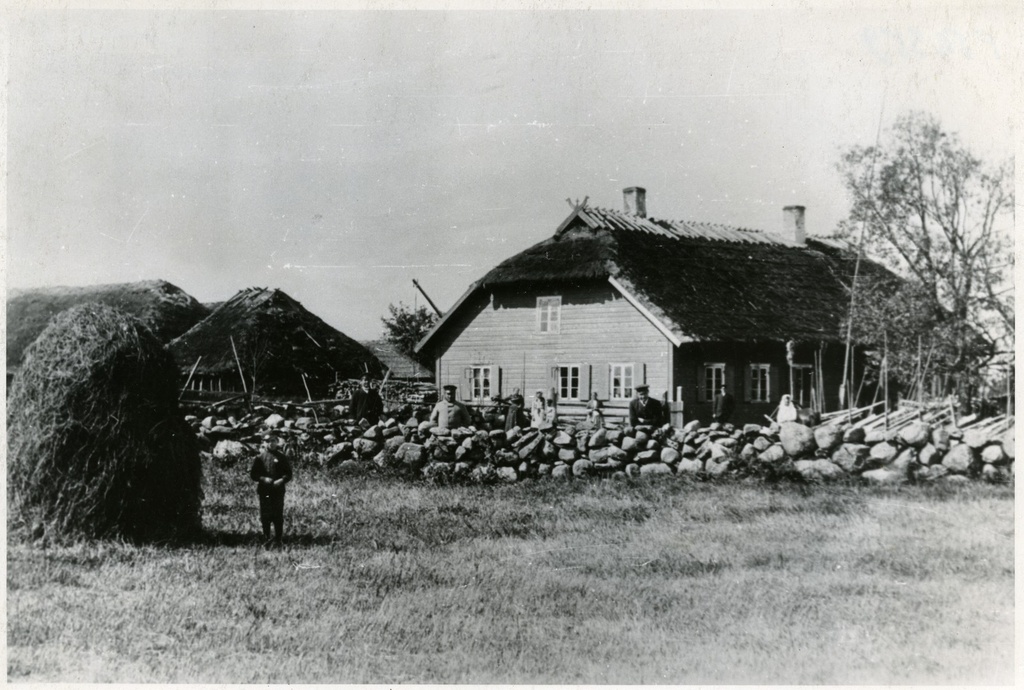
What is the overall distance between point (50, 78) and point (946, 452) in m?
9.15

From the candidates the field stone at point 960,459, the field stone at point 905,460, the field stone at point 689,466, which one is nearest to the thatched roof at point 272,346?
the field stone at point 689,466

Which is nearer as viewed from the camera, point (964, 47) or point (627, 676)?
point (627, 676)

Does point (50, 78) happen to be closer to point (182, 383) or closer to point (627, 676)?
point (182, 383)

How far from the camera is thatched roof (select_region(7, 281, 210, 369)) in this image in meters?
7.03

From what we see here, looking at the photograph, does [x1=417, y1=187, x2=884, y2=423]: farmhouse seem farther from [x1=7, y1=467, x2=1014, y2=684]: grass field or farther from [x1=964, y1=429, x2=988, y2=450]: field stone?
[x1=7, y1=467, x2=1014, y2=684]: grass field

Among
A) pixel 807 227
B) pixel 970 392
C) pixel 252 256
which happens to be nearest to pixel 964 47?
pixel 807 227

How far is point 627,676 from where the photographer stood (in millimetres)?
5727

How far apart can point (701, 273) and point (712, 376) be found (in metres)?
2.00

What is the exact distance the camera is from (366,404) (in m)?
11.0

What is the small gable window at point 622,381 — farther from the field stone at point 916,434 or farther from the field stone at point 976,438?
the field stone at point 976,438

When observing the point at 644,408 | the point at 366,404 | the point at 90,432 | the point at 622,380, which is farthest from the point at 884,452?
the point at 90,432

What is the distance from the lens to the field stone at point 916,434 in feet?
25.7

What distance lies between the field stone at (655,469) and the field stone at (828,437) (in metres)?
1.73

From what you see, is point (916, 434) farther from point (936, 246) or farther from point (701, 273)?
point (701, 273)
